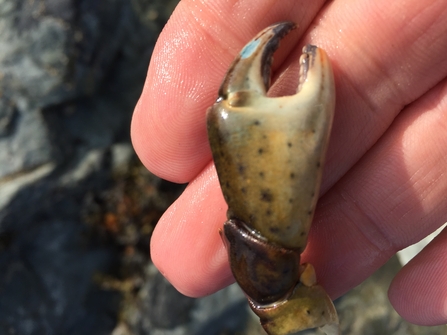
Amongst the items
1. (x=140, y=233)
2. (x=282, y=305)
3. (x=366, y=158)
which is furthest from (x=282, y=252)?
(x=140, y=233)

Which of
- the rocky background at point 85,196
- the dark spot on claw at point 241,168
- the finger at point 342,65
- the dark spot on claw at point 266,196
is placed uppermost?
the finger at point 342,65

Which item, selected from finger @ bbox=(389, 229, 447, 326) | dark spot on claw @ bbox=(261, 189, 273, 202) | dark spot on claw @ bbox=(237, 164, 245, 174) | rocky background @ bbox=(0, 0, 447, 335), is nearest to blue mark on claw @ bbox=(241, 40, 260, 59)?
dark spot on claw @ bbox=(237, 164, 245, 174)

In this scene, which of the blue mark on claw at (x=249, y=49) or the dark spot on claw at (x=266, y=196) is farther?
the blue mark on claw at (x=249, y=49)

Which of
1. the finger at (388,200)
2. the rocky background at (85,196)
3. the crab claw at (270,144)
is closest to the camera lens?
the crab claw at (270,144)

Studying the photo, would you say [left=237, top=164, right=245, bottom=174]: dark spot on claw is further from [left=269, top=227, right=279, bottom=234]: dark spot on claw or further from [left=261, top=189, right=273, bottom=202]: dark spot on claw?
[left=269, top=227, right=279, bottom=234]: dark spot on claw

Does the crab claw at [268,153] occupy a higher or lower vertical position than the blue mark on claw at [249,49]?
lower

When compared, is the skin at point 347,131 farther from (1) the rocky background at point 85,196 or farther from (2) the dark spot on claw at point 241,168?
(1) the rocky background at point 85,196

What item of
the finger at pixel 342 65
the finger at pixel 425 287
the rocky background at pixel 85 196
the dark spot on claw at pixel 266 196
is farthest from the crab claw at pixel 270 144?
the rocky background at pixel 85 196

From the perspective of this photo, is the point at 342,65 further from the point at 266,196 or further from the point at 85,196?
the point at 85,196
